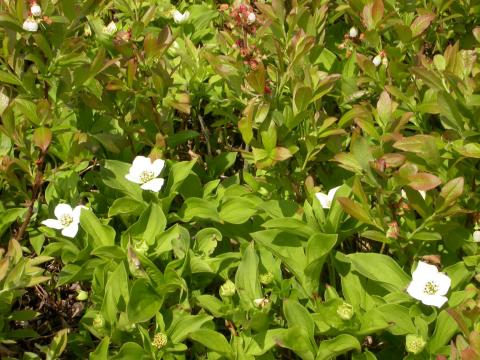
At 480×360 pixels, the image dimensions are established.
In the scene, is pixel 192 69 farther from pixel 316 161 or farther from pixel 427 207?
pixel 427 207

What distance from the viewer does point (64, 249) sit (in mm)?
2447

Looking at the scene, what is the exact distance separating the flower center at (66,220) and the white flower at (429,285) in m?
1.18

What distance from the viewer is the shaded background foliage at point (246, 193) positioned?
87.3 inches

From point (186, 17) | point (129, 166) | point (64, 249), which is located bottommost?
point (64, 249)

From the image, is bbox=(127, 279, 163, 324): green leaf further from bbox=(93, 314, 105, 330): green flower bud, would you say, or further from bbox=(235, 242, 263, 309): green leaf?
bbox=(235, 242, 263, 309): green leaf

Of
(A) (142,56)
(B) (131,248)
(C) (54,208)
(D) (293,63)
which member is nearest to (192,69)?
(A) (142,56)

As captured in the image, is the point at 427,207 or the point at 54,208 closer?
the point at 427,207

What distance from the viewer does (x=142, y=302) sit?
7.36 feet

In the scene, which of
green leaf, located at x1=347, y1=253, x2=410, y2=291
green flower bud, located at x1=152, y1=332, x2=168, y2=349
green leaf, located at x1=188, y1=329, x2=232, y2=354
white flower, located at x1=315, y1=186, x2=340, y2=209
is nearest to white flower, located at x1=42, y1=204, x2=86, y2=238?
green flower bud, located at x1=152, y1=332, x2=168, y2=349

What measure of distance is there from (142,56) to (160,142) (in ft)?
1.18

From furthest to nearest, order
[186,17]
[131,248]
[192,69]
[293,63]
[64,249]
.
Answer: [186,17], [192,69], [293,63], [64,249], [131,248]

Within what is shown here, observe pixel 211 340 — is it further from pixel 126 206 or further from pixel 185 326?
pixel 126 206

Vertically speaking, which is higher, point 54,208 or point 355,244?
point 54,208

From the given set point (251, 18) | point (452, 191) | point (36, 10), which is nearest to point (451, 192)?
point (452, 191)
